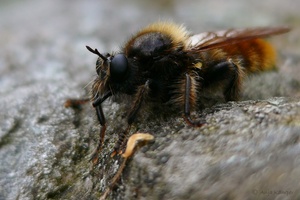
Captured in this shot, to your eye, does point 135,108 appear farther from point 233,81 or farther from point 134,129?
point 233,81

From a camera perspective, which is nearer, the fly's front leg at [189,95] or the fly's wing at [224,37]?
the fly's front leg at [189,95]

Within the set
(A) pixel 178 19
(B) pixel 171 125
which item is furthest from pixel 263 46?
(A) pixel 178 19

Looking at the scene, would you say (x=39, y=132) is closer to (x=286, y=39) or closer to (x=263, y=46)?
(x=263, y=46)

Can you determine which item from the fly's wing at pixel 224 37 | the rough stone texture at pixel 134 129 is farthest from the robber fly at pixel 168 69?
the rough stone texture at pixel 134 129

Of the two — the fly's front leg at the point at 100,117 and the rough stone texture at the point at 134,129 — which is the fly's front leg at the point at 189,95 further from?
the fly's front leg at the point at 100,117

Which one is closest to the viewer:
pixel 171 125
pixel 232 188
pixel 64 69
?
pixel 232 188

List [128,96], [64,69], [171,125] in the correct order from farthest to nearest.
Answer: [64,69] < [128,96] < [171,125]

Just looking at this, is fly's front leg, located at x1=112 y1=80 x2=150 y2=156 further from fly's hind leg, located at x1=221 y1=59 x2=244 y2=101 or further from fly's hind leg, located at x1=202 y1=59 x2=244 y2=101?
fly's hind leg, located at x1=221 y1=59 x2=244 y2=101

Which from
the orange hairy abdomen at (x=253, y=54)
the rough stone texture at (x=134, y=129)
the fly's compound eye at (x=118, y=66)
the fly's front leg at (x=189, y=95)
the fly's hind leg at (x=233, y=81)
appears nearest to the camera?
the rough stone texture at (x=134, y=129)

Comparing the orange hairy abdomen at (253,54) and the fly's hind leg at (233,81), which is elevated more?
the orange hairy abdomen at (253,54)
